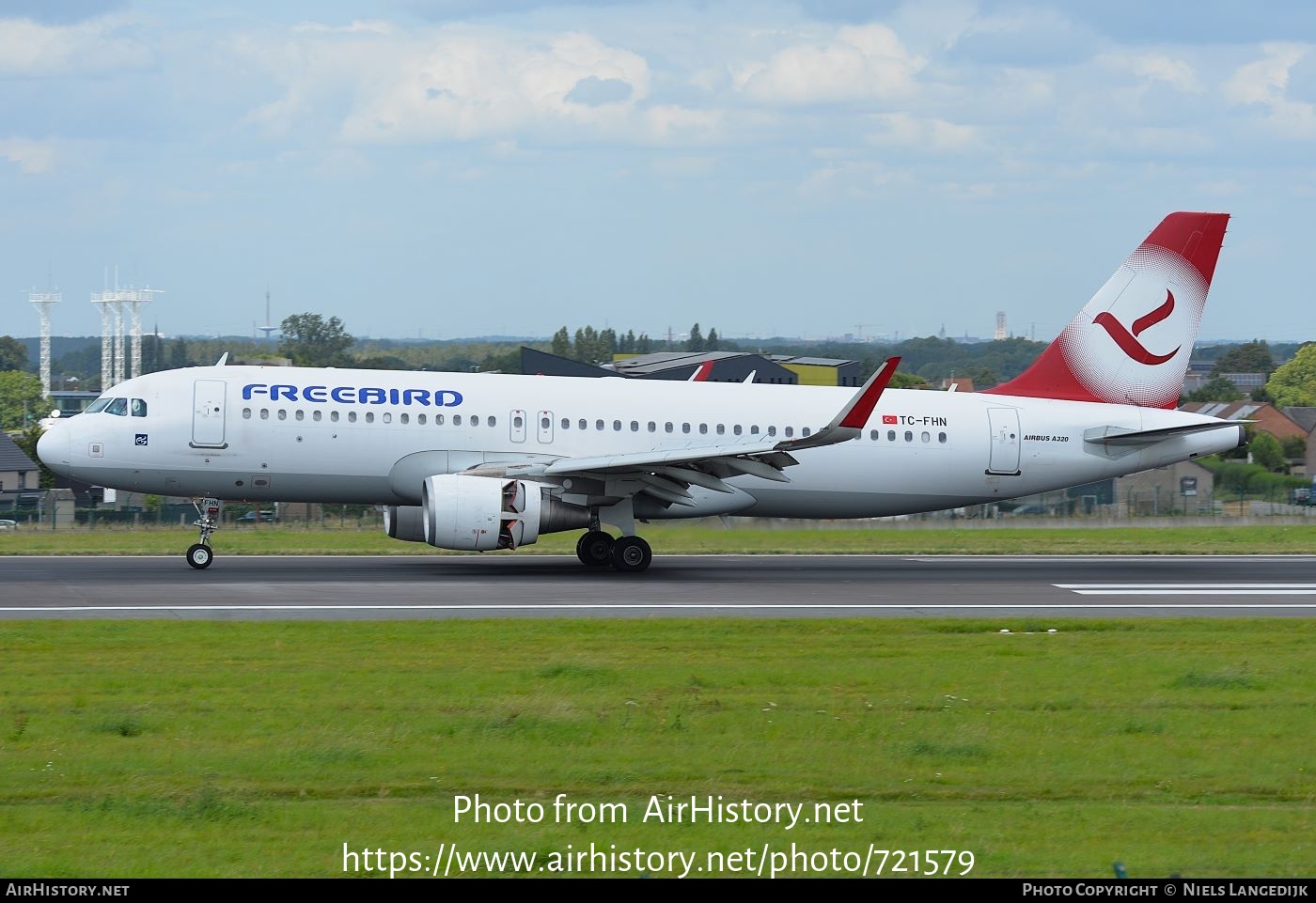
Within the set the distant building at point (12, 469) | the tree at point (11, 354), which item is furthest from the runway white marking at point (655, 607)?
the tree at point (11, 354)

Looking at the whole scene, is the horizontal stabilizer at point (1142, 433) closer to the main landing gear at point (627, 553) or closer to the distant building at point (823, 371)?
the main landing gear at point (627, 553)

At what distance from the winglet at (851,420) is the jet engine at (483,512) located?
435cm

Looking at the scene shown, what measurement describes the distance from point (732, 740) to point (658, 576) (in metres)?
14.9

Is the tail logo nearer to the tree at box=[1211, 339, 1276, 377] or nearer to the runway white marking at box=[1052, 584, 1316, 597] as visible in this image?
the runway white marking at box=[1052, 584, 1316, 597]

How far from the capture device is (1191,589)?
26.0 meters

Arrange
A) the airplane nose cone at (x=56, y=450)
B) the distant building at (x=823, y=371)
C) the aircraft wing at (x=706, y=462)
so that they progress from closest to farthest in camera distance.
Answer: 1. the aircraft wing at (x=706, y=462)
2. the airplane nose cone at (x=56, y=450)
3. the distant building at (x=823, y=371)

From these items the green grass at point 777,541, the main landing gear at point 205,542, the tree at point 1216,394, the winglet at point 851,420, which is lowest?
the green grass at point 777,541

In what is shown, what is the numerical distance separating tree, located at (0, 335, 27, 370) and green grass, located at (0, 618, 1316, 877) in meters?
183

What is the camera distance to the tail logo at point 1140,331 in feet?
101

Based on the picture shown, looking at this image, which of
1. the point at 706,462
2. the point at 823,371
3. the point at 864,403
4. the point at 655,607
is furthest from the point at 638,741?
the point at 823,371

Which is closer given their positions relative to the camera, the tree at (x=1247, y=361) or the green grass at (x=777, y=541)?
the green grass at (x=777, y=541)

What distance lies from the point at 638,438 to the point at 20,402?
107291mm

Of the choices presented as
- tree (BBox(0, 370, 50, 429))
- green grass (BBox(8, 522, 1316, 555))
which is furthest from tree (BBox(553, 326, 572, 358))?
green grass (BBox(8, 522, 1316, 555))

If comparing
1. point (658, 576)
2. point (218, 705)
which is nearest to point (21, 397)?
point (658, 576)
